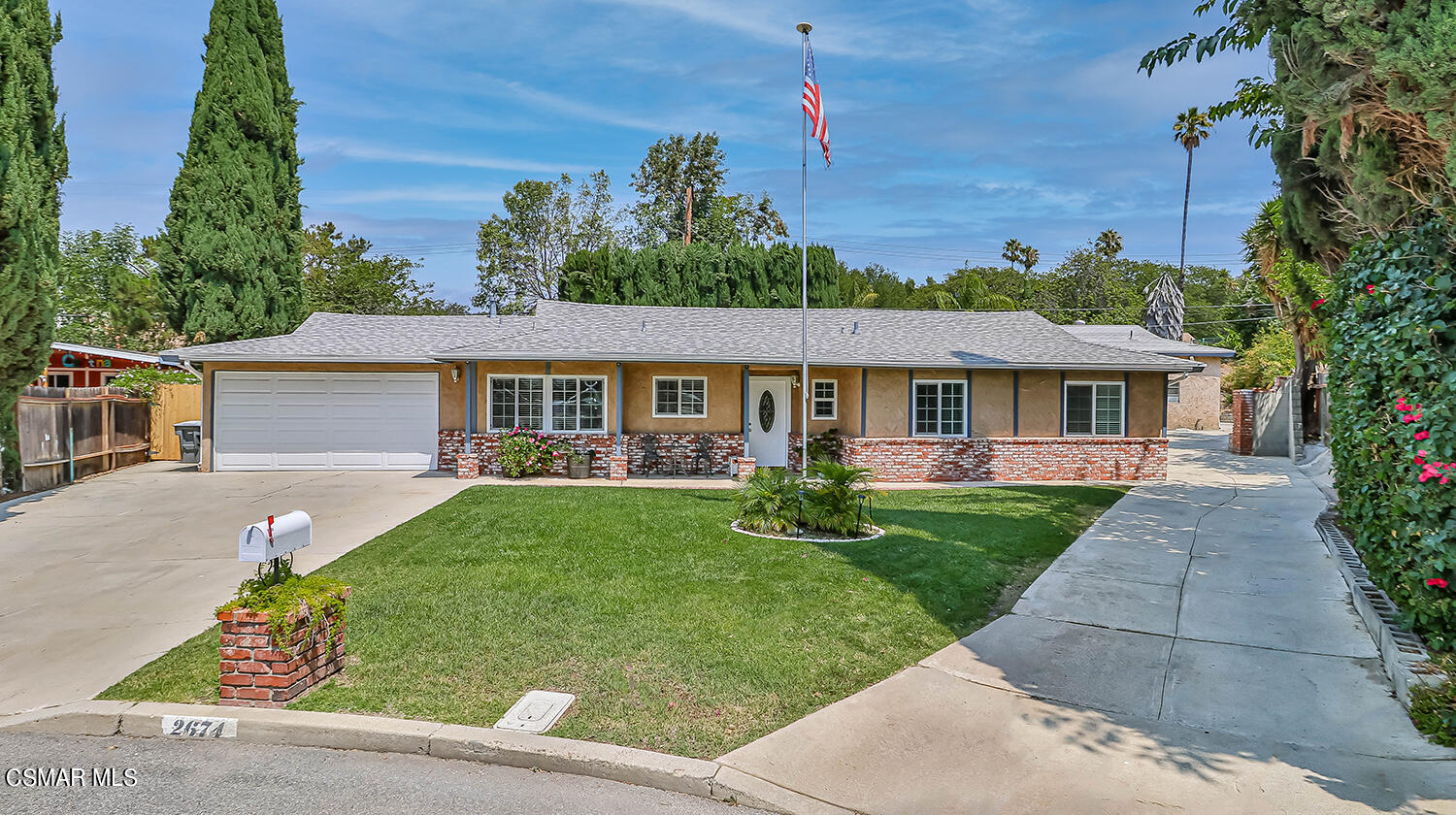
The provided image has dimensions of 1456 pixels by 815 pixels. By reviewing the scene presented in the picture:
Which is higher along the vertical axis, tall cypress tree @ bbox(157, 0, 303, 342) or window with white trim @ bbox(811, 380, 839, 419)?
tall cypress tree @ bbox(157, 0, 303, 342)

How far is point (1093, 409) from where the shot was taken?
1689 cm

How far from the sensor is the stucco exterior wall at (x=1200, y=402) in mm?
31547

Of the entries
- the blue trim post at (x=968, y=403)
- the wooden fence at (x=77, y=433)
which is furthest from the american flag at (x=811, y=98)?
the wooden fence at (x=77, y=433)

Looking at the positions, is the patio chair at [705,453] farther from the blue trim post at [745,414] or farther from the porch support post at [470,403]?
the porch support post at [470,403]

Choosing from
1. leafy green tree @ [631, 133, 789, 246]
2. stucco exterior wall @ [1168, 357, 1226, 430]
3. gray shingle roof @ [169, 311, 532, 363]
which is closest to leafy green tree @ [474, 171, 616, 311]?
leafy green tree @ [631, 133, 789, 246]

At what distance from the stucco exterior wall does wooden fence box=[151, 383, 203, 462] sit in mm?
34378

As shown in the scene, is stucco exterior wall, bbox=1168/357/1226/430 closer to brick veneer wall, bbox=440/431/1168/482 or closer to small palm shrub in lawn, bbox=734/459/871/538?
brick veneer wall, bbox=440/431/1168/482

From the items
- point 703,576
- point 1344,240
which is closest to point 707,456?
point 703,576

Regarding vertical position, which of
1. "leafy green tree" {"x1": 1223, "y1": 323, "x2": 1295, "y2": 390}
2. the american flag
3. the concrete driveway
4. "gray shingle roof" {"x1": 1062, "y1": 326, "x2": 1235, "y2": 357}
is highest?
the american flag

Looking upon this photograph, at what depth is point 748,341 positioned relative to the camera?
17484 mm

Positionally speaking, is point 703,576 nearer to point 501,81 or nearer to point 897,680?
point 897,680

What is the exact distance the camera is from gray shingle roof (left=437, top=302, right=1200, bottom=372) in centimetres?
1586

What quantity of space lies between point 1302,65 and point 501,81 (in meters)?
18.7
